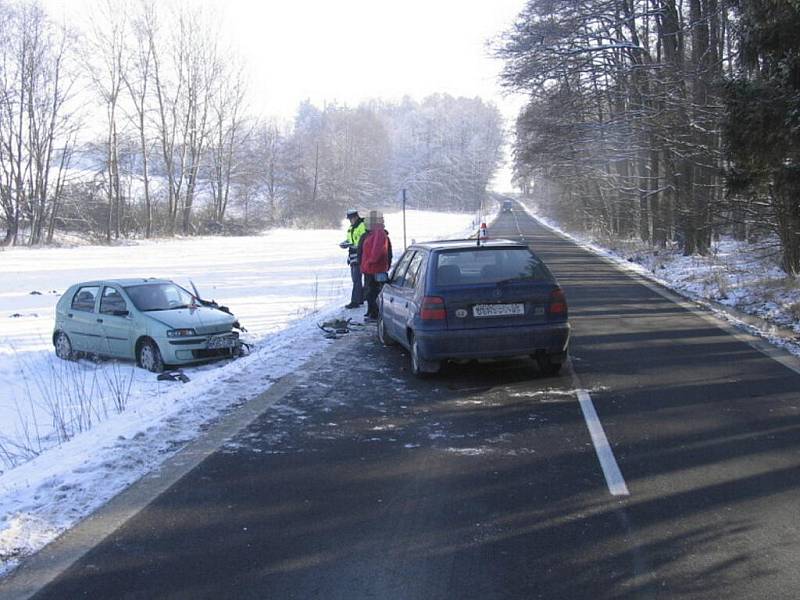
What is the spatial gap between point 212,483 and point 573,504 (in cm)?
235

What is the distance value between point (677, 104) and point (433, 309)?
1240 centimetres

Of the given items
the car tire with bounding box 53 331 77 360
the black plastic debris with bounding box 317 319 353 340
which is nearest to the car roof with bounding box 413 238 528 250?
the black plastic debris with bounding box 317 319 353 340

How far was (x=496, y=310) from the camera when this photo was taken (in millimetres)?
7590

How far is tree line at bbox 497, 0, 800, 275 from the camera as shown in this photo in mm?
9312

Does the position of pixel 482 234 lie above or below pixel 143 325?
above

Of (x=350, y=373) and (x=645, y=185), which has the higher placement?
(x=645, y=185)

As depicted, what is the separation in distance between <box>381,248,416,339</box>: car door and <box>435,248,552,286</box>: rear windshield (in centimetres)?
123

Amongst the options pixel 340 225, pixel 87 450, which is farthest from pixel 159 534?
pixel 340 225

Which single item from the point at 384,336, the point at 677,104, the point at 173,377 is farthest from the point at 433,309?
the point at 677,104

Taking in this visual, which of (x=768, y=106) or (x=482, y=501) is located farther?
(x=768, y=106)

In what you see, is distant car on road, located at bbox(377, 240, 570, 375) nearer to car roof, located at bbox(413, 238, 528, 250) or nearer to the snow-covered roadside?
car roof, located at bbox(413, 238, 528, 250)

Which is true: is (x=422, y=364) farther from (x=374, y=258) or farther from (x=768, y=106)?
(x=768, y=106)

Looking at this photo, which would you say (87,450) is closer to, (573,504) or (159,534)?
(159,534)

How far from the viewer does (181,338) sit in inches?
411
